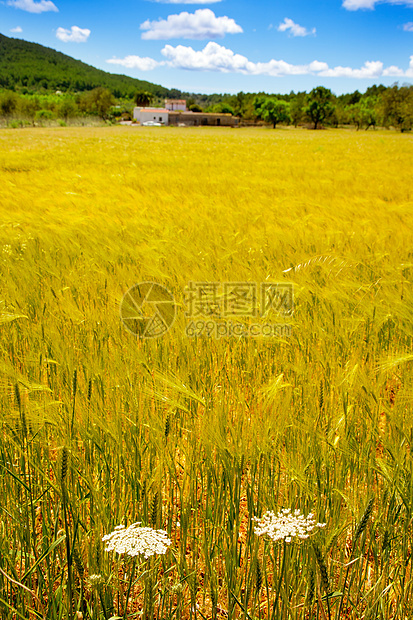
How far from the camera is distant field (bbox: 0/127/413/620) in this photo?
1.07m

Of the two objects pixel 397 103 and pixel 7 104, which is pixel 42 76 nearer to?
pixel 7 104

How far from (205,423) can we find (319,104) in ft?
254

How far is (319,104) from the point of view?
6906cm

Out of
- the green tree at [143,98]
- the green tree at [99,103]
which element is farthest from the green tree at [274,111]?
the green tree at [143,98]

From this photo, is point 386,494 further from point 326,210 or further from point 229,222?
point 326,210

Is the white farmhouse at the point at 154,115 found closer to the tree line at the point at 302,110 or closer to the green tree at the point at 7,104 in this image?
the tree line at the point at 302,110

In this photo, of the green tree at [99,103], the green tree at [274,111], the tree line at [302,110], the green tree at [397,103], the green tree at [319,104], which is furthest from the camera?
the green tree at [99,103]

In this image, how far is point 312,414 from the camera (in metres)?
1.54

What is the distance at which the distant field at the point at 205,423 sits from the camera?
3.51ft

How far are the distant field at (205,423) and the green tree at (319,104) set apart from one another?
241ft

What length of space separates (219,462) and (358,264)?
2338 mm

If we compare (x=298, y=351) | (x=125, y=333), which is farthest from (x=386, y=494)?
(x=125, y=333)

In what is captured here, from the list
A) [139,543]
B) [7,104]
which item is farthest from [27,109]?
[139,543]

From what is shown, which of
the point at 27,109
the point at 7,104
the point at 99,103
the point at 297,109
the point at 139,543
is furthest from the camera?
the point at 99,103
